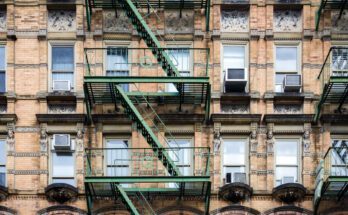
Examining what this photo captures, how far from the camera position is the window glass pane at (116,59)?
37469mm

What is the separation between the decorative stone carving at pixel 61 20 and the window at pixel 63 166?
138 inches

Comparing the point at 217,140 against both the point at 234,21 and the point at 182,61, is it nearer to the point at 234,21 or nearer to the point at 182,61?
the point at 182,61

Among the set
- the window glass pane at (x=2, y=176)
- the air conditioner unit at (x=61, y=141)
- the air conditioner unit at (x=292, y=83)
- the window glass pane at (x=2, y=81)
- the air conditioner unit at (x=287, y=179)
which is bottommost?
the air conditioner unit at (x=287, y=179)

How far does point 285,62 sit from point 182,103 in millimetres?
3486

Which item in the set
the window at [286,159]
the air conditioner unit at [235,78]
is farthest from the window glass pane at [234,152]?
the air conditioner unit at [235,78]

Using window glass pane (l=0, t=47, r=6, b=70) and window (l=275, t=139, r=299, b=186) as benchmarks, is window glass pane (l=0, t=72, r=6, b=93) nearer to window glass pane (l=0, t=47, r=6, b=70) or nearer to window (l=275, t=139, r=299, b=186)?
window glass pane (l=0, t=47, r=6, b=70)

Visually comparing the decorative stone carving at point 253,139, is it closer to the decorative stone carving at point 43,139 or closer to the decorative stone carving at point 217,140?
the decorative stone carving at point 217,140

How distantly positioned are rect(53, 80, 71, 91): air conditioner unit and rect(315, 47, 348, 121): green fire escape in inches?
295

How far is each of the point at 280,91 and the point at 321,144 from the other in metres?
2.07

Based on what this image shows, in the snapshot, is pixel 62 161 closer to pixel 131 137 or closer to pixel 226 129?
pixel 131 137

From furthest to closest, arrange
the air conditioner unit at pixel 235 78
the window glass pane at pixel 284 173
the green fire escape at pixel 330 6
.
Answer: the green fire escape at pixel 330 6 < the air conditioner unit at pixel 235 78 < the window glass pane at pixel 284 173

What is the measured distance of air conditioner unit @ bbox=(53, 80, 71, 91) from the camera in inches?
1453

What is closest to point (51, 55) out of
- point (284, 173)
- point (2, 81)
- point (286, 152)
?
point (2, 81)

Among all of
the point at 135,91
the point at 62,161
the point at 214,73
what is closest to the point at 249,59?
the point at 214,73
